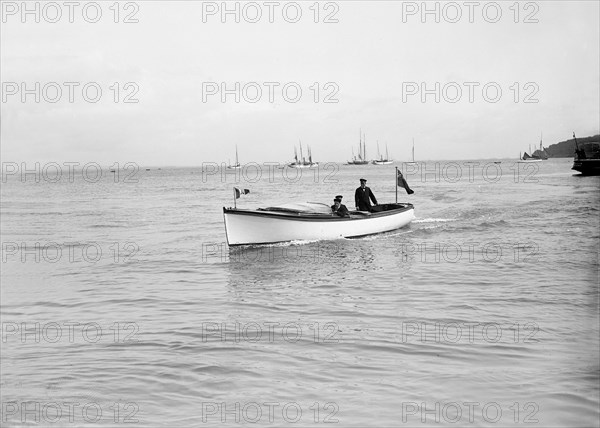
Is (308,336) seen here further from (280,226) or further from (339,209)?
(339,209)

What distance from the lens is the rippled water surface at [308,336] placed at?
720cm

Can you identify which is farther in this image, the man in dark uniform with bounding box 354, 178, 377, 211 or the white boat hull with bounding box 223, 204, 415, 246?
the man in dark uniform with bounding box 354, 178, 377, 211

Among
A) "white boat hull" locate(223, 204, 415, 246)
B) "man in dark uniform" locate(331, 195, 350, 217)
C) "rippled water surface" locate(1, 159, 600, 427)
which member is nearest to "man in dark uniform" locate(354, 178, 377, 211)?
"white boat hull" locate(223, 204, 415, 246)

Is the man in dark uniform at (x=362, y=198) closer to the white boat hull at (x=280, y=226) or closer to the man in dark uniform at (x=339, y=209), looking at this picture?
the white boat hull at (x=280, y=226)

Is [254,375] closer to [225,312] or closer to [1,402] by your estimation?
[1,402]

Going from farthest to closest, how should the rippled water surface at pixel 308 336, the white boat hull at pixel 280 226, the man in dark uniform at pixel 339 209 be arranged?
the man in dark uniform at pixel 339 209
the white boat hull at pixel 280 226
the rippled water surface at pixel 308 336

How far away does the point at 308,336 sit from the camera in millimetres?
A: 10508

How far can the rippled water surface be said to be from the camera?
7.20 m

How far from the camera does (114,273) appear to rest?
19109 millimetres

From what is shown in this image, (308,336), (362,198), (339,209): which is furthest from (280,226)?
(308,336)

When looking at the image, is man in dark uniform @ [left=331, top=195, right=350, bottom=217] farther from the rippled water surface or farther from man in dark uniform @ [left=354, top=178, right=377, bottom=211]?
man in dark uniform @ [left=354, top=178, right=377, bottom=211]

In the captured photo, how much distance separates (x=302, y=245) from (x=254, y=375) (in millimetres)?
14606

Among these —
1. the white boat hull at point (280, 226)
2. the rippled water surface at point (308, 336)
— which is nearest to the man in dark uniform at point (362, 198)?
the white boat hull at point (280, 226)

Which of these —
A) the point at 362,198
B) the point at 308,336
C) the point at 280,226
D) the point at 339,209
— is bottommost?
the point at 308,336
